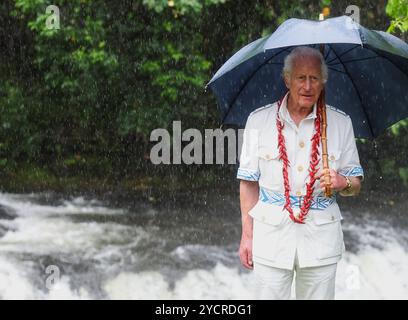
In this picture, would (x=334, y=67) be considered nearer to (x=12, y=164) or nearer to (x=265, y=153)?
(x=265, y=153)

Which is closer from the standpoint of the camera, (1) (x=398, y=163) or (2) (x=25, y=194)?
(2) (x=25, y=194)

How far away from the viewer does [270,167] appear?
2.85 m

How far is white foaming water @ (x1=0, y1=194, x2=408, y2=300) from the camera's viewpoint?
6766mm

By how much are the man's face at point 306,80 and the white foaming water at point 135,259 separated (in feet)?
13.8

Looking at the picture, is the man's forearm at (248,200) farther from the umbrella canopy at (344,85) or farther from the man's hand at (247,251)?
the umbrella canopy at (344,85)

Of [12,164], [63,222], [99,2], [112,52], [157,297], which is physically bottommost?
[157,297]

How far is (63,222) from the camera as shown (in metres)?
8.52

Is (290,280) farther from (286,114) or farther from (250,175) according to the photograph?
(286,114)

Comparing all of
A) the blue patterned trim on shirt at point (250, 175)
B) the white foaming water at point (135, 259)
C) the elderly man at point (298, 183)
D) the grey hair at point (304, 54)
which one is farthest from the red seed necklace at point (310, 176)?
the white foaming water at point (135, 259)

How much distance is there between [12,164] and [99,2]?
9.21ft

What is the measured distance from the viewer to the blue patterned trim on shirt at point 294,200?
282 cm

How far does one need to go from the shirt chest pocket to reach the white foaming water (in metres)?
4.00

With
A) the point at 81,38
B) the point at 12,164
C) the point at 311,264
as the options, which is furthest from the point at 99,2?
the point at 311,264

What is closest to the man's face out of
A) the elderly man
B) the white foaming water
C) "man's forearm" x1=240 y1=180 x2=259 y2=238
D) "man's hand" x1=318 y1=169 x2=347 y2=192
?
the elderly man
